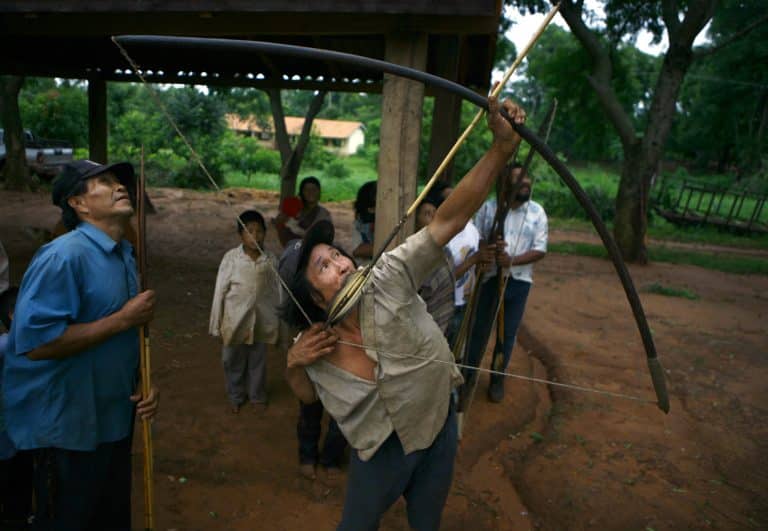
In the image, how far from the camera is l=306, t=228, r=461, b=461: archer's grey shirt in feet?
6.28

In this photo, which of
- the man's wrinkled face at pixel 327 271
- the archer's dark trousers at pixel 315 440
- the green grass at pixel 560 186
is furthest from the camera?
the green grass at pixel 560 186

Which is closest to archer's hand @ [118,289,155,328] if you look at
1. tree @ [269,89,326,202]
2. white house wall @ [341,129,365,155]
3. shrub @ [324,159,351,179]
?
tree @ [269,89,326,202]

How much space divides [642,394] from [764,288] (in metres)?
7.10

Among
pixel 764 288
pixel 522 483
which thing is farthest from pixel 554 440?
pixel 764 288

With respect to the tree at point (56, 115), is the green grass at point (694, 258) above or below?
below

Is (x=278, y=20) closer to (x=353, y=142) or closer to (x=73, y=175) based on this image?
(x=73, y=175)

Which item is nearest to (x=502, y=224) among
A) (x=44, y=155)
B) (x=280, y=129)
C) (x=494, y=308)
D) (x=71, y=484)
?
(x=494, y=308)

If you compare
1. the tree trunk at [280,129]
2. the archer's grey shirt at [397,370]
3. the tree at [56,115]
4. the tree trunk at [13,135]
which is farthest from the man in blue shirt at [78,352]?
the tree at [56,115]

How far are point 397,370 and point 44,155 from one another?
20.6m

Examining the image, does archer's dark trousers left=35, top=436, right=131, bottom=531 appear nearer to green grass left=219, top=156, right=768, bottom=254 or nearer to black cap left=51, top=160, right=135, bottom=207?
black cap left=51, top=160, right=135, bottom=207

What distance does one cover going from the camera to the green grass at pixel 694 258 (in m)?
12.2

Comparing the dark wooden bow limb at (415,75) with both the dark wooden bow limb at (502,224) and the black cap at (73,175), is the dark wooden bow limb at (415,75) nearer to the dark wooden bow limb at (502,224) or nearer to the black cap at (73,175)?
the black cap at (73,175)

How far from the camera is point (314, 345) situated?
79.0 inches

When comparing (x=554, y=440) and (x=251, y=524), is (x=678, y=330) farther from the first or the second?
(x=251, y=524)
